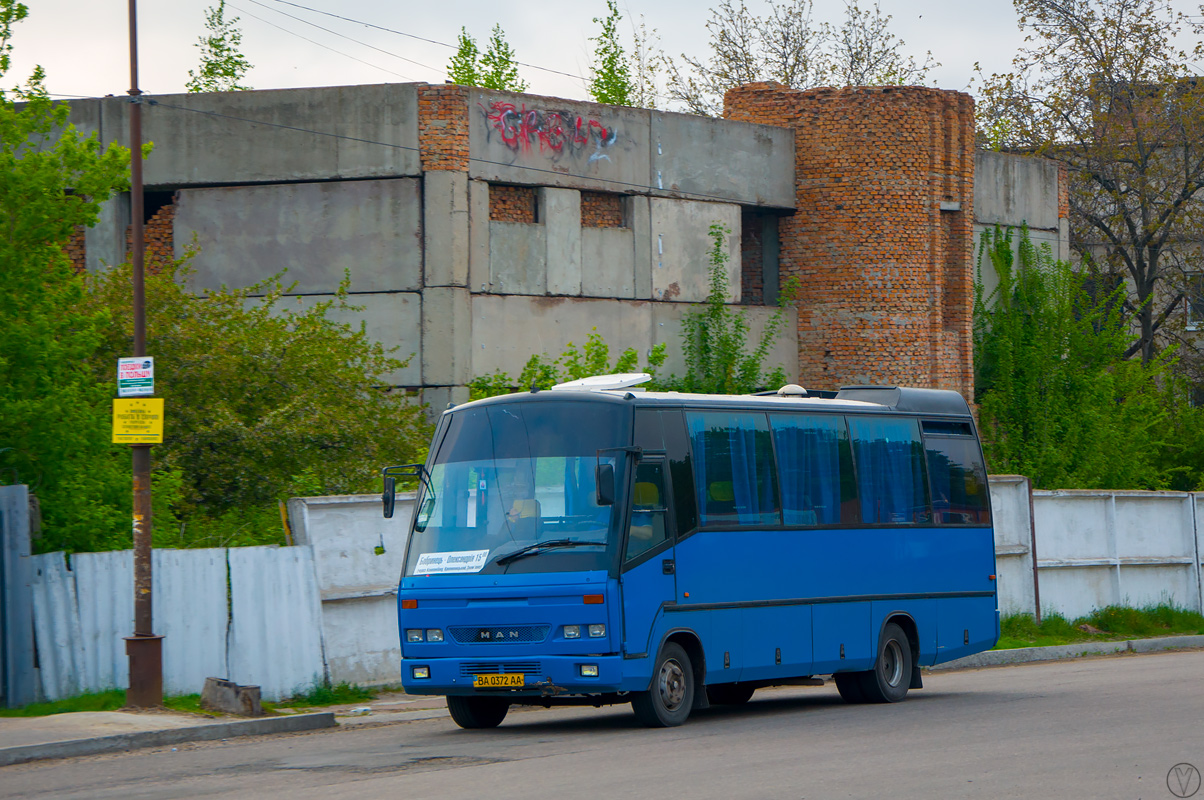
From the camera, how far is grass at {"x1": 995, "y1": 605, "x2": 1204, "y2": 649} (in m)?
23.6

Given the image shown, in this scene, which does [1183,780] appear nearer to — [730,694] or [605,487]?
[605,487]

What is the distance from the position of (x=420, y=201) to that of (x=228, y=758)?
16.7 meters

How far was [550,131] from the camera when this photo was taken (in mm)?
28719

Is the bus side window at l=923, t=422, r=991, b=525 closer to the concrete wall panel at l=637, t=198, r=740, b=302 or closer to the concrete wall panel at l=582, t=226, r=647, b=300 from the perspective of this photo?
the concrete wall panel at l=582, t=226, r=647, b=300

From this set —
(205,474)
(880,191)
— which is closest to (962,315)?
(880,191)

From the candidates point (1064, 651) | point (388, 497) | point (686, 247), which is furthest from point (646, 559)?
point (686, 247)

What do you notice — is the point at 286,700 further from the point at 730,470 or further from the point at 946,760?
the point at 946,760

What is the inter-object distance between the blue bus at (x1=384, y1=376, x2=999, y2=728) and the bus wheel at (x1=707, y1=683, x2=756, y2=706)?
0.03 m

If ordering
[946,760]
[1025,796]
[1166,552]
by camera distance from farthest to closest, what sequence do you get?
[1166,552], [946,760], [1025,796]

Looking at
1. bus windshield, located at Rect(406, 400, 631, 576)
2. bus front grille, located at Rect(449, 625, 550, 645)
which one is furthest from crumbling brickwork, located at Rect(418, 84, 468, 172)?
bus front grille, located at Rect(449, 625, 550, 645)

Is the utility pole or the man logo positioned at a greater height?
the utility pole

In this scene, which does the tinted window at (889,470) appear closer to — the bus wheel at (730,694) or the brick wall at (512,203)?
the bus wheel at (730,694)

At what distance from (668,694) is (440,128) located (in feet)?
52.8

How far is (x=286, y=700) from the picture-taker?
52.6 feet
